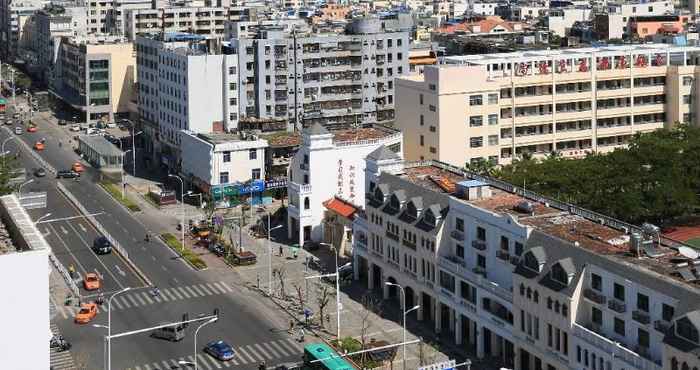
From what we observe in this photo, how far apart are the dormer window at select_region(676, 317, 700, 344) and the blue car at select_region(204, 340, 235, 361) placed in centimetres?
3459

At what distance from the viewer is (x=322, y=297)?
96000 millimetres

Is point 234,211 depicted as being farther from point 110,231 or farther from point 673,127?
point 673,127

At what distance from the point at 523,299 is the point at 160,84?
9440 cm

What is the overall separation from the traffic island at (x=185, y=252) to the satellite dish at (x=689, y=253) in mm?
49972

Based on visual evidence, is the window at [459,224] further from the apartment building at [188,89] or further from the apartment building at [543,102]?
the apartment building at [188,89]

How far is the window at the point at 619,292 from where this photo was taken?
2773 inches

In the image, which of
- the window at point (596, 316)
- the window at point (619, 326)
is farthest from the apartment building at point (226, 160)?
the window at point (619, 326)

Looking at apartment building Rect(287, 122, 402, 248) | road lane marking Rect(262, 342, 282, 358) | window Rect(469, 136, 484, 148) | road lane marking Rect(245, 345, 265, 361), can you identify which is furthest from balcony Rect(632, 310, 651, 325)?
window Rect(469, 136, 484, 148)

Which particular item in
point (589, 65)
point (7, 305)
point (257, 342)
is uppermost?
point (589, 65)

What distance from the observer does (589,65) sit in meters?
133

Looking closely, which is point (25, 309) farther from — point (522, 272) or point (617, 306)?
point (522, 272)

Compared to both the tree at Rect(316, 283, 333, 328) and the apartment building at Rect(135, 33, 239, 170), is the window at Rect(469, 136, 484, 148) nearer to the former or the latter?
the tree at Rect(316, 283, 333, 328)

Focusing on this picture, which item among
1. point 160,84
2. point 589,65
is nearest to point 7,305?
point 589,65

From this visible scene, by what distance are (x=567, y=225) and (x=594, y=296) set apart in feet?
33.5
